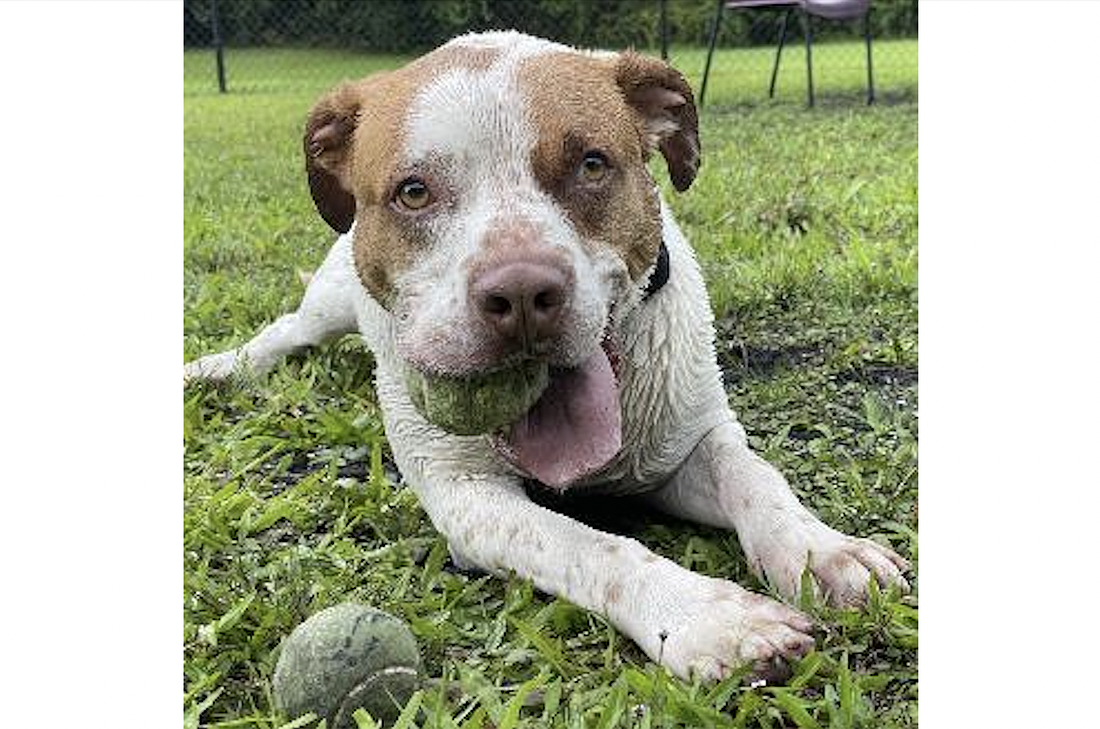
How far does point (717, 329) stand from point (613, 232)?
25.0 inches

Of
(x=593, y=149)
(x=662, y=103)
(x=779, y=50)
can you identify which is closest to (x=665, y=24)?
(x=779, y=50)

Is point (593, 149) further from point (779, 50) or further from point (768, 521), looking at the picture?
point (779, 50)

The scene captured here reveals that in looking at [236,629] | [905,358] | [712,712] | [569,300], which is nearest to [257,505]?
[236,629]

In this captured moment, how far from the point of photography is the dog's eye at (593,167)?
2012 millimetres

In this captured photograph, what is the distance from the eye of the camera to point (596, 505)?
229 centimetres

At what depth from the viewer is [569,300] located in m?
1.88

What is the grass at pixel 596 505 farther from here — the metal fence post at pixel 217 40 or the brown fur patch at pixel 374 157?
the brown fur patch at pixel 374 157

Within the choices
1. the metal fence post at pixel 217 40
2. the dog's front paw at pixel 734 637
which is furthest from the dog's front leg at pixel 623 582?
the metal fence post at pixel 217 40

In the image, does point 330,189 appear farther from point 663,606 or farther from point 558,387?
point 663,606

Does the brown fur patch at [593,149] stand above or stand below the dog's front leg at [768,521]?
above

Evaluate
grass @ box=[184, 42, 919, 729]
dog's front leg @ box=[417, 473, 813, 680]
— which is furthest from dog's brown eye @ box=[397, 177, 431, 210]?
grass @ box=[184, 42, 919, 729]

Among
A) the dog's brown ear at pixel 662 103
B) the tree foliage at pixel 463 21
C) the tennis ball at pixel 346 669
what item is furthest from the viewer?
the tree foliage at pixel 463 21

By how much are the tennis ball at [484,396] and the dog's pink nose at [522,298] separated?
0.09 m

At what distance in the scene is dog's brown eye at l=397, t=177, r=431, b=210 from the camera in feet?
6.59
